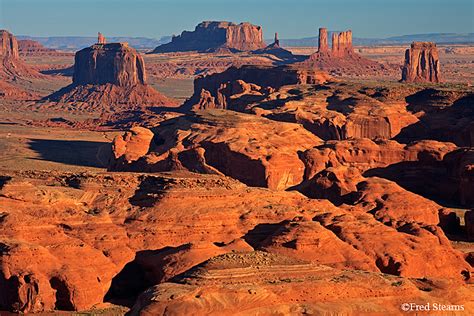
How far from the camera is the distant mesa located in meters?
169

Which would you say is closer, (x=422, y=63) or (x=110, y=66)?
(x=422, y=63)

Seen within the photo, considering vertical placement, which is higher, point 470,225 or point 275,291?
point 275,291

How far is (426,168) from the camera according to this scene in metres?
73.6

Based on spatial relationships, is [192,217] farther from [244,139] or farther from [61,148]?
[61,148]

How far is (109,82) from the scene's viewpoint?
175 m

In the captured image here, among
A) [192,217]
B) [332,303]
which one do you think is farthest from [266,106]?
[332,303]

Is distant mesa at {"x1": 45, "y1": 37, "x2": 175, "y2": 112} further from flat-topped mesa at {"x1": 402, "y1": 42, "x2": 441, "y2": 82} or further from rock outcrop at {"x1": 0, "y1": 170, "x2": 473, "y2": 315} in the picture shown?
rock outcrop at {"x1": 0, "y1": 170, "x2": 473, "y2": 315}

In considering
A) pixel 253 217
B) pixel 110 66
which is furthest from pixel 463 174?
pixel 110 66

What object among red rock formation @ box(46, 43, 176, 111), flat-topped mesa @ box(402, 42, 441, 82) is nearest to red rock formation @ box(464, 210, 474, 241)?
flat-topped mesa @ box(402, 42, 441, 82)

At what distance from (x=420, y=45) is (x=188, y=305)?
14102 centimetres

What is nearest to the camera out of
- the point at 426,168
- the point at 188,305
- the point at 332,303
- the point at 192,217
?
the point at 188,305

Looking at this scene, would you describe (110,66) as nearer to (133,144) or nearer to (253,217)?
(133,144)

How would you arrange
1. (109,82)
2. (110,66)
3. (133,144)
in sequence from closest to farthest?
(133,144), (110,66), (109,82)

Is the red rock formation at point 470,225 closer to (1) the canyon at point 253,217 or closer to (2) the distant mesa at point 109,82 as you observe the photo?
(1) the canyon at point 253,217
